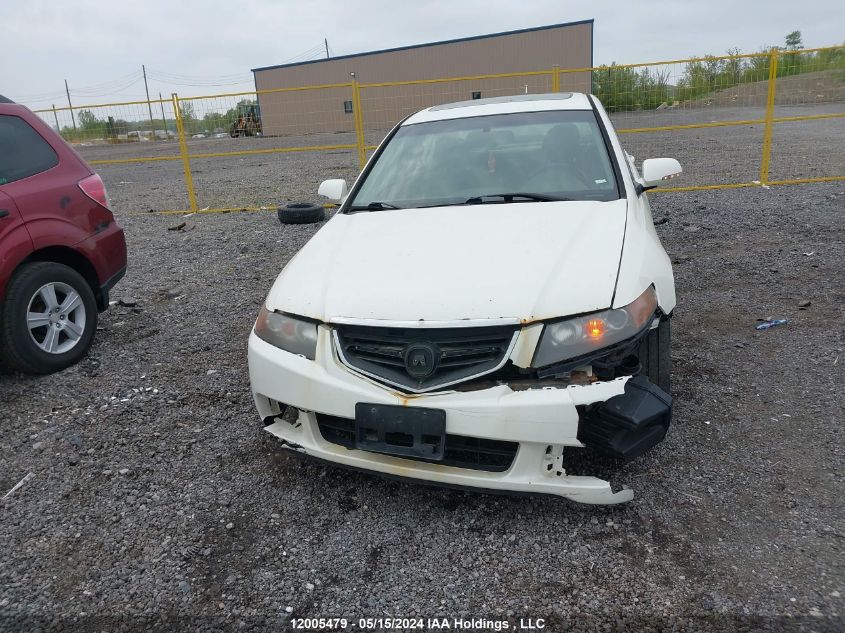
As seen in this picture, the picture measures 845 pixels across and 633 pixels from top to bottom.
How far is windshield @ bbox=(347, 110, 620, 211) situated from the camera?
11.9 feet

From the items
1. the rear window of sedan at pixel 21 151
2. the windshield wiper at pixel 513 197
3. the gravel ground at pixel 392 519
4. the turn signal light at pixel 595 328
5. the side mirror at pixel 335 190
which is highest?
the rear window of sedan at pixel 21 151

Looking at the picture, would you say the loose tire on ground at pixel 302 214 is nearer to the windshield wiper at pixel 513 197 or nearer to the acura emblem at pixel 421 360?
the windshield wiper at pixel 513 197

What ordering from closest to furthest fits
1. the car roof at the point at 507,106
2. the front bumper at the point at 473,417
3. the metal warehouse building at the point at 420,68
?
the front bumper at the point at 473,417 → the car roof at the point at 507,106 → the metal warehouse building at the point at 420,68

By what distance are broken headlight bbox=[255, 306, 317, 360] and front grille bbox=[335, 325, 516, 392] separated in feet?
1.02

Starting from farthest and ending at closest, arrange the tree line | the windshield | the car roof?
1. the tree line
2. the car roof
3. the windshield

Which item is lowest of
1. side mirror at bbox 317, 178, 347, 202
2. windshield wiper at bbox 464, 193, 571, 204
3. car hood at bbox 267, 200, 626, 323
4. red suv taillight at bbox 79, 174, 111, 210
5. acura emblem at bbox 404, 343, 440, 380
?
acura emblem at bbox 404, 343, 440, 380

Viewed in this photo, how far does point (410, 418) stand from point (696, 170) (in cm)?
1129

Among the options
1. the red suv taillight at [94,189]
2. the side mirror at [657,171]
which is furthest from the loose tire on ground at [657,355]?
the red suv taillight at [94,189]

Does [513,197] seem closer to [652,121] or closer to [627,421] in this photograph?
[627,421]

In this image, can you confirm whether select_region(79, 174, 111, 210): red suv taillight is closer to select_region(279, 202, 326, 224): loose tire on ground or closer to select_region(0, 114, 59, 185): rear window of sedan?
select_region(0, 114, 59, 185): rear window of sedan

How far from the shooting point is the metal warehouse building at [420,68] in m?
19.4

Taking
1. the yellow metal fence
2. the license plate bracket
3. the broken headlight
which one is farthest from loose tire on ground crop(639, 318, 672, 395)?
the yellow metal fence

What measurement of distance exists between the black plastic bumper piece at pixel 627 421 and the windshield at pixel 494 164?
128 centimetres

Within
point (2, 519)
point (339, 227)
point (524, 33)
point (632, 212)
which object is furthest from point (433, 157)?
point (524, 33)
